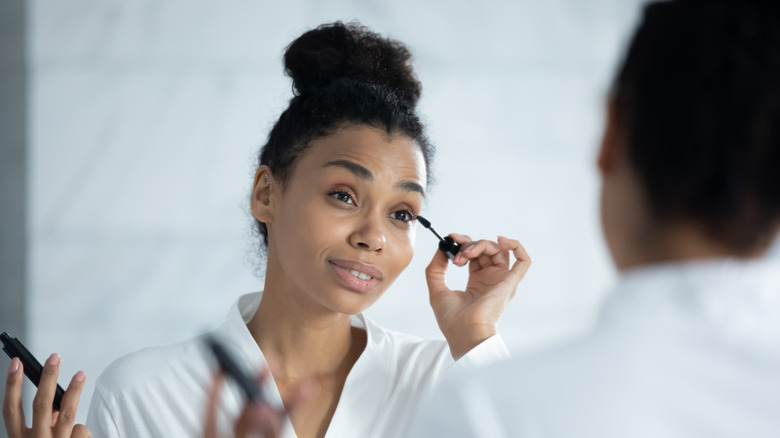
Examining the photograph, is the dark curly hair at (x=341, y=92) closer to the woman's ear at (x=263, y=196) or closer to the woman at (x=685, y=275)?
the woman's ear at (x=263, y=196)

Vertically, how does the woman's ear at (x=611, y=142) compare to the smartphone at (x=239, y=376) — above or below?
above

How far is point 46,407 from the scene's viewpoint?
0.87 meters

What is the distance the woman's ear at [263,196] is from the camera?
1.17 m

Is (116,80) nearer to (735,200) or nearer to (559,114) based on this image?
(559,114)

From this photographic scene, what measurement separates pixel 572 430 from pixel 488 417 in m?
0.05

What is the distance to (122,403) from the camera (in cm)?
109

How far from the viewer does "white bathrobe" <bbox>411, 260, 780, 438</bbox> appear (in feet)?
1.46

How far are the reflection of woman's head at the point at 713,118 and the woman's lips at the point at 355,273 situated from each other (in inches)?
24.8

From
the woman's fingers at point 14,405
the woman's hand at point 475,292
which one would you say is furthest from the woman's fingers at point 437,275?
the woman's fingers at point 14,405

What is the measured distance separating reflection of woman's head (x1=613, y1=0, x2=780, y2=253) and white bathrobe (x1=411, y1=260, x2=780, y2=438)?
35mm

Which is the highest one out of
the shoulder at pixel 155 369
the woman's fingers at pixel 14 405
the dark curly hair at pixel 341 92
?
the dark curly hair at pixel 341 92

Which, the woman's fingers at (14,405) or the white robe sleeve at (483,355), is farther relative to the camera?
the white robe sleeve at (483,355)

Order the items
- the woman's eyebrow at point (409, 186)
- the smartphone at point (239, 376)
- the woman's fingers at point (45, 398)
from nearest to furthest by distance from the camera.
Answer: the smartphone at point (239, 376), the woman's fingers at point (45, 398), the woman's eyebrow at point (409, 186)

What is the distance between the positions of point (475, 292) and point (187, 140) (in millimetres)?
770
